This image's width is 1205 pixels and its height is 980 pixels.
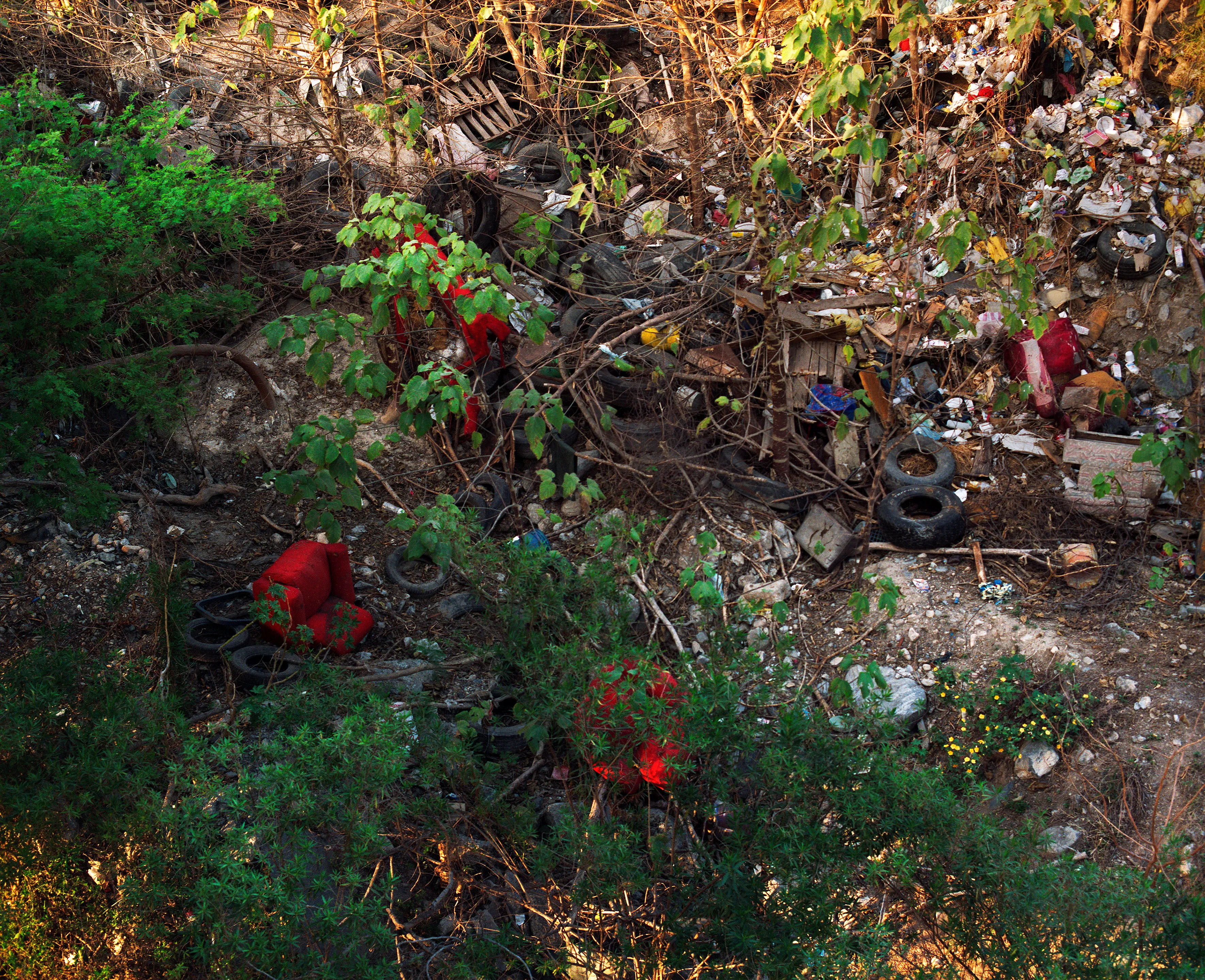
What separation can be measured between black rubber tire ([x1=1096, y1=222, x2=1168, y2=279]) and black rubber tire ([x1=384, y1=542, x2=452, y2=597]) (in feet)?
15.8

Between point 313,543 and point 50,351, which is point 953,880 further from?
point 50,351

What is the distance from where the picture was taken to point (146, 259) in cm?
412

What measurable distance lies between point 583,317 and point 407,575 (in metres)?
1.92

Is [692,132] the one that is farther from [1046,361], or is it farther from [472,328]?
[1046,361]

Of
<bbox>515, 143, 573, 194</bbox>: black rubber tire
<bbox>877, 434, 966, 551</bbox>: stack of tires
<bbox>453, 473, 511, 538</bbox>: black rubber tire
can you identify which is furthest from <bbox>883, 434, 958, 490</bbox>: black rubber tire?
<bbox>515, 143, 573, 194</bbox>: black rubber tire

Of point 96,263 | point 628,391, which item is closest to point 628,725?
point 96,263

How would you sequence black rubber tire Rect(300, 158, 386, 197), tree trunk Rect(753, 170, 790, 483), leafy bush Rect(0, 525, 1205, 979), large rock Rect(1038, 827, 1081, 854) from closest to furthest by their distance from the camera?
leafy bush Rect(0, 525, 1205, 979), large rock Rect(1038, 827, 1081, 854), tree trunk Rect(753, 170, 790, 483), black rubber tire Rect(300, 158, 386, 197)

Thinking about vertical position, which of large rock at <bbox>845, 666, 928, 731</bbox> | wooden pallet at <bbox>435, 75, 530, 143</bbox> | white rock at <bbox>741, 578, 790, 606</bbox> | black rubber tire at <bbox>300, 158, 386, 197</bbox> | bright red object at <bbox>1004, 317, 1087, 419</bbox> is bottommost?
large rock at <bbox>845, 666, 928, 731</bbox>

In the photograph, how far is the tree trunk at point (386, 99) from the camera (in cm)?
505

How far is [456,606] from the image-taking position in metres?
4.54

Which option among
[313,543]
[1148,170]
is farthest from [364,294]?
[1148,170]

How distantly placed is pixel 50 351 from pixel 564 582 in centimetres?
215

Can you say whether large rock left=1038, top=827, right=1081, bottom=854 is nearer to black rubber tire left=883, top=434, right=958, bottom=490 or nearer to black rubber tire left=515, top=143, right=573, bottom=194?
black rubber tire left=883, top=434, right=958, bottom=490

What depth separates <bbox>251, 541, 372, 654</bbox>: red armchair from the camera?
3.93m
